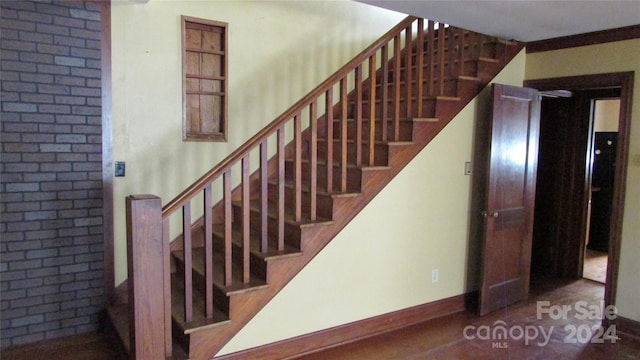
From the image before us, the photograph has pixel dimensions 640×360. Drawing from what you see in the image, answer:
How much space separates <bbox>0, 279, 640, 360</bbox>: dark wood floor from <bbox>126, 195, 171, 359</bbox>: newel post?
749 mm

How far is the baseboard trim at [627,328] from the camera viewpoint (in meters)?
3.30

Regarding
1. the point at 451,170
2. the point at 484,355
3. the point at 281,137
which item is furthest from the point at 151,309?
the point at 451,170

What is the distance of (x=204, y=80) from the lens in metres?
3.52

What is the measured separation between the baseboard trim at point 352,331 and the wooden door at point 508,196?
0.35 m

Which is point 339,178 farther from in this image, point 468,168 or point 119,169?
point 119,169

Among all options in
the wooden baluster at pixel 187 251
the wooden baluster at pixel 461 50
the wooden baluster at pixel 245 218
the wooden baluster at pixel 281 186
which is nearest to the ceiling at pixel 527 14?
the wooden baluster at pixel 461 50

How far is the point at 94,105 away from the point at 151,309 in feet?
5.37

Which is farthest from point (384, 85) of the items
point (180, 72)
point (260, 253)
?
point (180, 72)

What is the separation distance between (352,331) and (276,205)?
1090 millimetres

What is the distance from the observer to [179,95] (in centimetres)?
338

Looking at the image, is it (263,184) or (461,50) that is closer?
(263,184)

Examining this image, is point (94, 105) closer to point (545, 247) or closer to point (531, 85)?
point (531, 85)

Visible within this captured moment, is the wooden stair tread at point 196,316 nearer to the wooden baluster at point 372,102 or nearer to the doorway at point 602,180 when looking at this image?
the wooden baluster at point 372,102

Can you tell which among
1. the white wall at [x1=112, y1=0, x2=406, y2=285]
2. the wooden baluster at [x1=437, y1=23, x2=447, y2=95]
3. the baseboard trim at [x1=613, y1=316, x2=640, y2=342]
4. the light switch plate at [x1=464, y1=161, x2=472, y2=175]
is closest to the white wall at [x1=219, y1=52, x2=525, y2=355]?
the light switch plate at [x1=464, y1=161, x2=472, y2=175]
